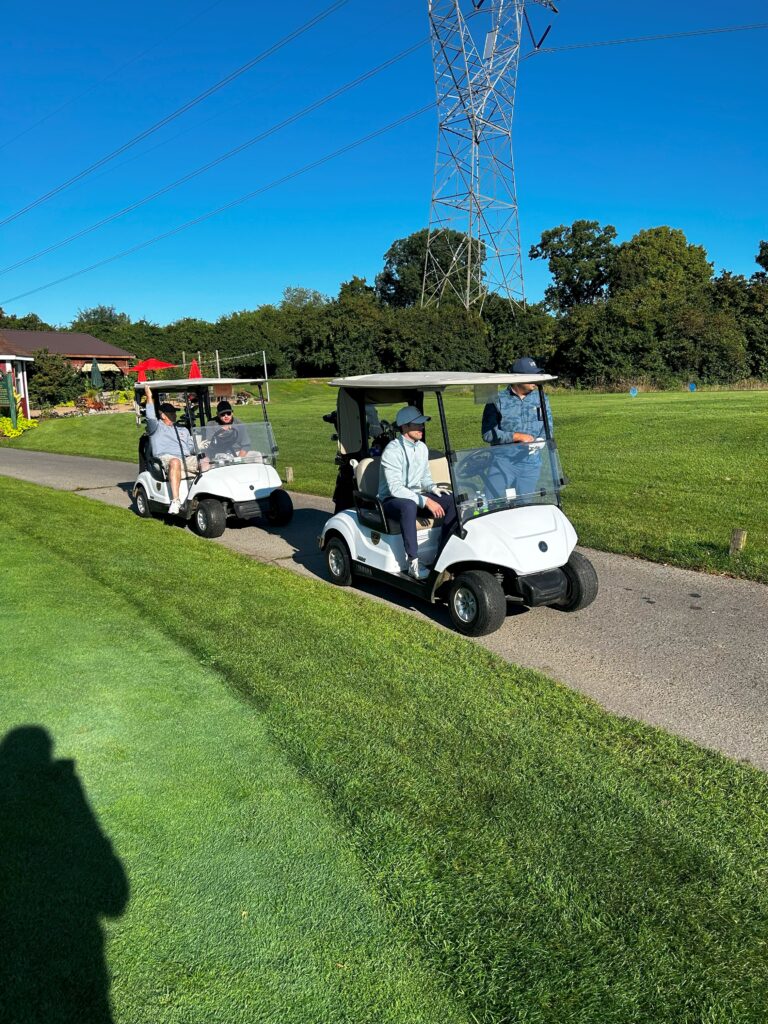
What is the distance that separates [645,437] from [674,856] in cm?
1468

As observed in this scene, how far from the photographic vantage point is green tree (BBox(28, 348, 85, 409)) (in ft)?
132

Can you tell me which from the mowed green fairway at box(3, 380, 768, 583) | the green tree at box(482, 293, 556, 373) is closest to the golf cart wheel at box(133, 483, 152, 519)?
the mowed green fairway at box(3, 380, 768, 583)

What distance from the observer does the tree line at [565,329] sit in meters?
37.8

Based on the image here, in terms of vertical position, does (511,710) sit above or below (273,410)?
below

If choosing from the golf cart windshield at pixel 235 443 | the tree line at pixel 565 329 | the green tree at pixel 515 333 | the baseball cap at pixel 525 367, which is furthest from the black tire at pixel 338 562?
the green tree at pixel 515 333

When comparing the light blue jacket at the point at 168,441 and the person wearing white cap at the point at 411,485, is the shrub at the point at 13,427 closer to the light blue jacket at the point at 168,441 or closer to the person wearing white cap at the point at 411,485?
the light blue jacket at the point at 168,441

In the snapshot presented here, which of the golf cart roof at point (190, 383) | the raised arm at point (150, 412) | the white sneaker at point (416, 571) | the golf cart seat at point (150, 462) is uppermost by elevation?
the golf cart roof at point (190, 383)

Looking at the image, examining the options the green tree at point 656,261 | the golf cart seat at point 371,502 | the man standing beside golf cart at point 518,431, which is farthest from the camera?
the green tree at point 656,261

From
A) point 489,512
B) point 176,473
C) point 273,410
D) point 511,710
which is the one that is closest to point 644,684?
point 511,710

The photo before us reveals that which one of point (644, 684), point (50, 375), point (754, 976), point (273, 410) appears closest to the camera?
point (754, 976)

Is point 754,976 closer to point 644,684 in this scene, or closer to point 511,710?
point 511,710

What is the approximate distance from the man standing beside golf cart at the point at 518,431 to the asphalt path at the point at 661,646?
3.78 feet

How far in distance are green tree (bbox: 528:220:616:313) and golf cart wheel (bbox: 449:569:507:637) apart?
61105mm

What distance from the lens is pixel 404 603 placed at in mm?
6469
